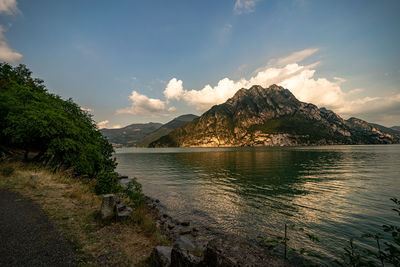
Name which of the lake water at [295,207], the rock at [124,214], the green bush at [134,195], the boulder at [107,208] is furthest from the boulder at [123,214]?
the lake water at [295,207]

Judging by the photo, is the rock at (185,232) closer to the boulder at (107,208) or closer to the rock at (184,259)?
the boulder at (107,208)

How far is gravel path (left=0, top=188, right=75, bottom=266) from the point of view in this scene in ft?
21.8

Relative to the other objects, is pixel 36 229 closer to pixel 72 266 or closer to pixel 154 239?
pixel 72 266

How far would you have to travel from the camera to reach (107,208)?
1148 centimetres

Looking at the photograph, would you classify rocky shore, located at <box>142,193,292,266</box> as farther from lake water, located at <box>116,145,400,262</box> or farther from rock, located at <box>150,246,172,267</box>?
lake water, located at <box>116,145,400,262</box>

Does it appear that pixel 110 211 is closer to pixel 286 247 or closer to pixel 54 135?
pixel 286 247

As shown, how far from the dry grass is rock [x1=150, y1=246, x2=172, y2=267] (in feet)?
2.43

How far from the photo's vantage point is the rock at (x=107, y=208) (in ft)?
36.7

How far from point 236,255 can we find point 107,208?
31.6 feet

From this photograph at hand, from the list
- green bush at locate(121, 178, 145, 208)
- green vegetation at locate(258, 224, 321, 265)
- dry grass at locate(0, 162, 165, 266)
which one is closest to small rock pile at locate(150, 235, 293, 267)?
green vegetation at locate(258, 224, 321, 265)

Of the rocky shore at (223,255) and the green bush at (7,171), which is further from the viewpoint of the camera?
the green bush at (7,171)

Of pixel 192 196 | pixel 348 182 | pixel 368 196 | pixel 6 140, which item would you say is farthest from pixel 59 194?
pixel 348 182

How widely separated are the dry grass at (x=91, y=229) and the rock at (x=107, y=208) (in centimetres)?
44

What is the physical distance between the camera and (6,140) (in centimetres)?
2845
